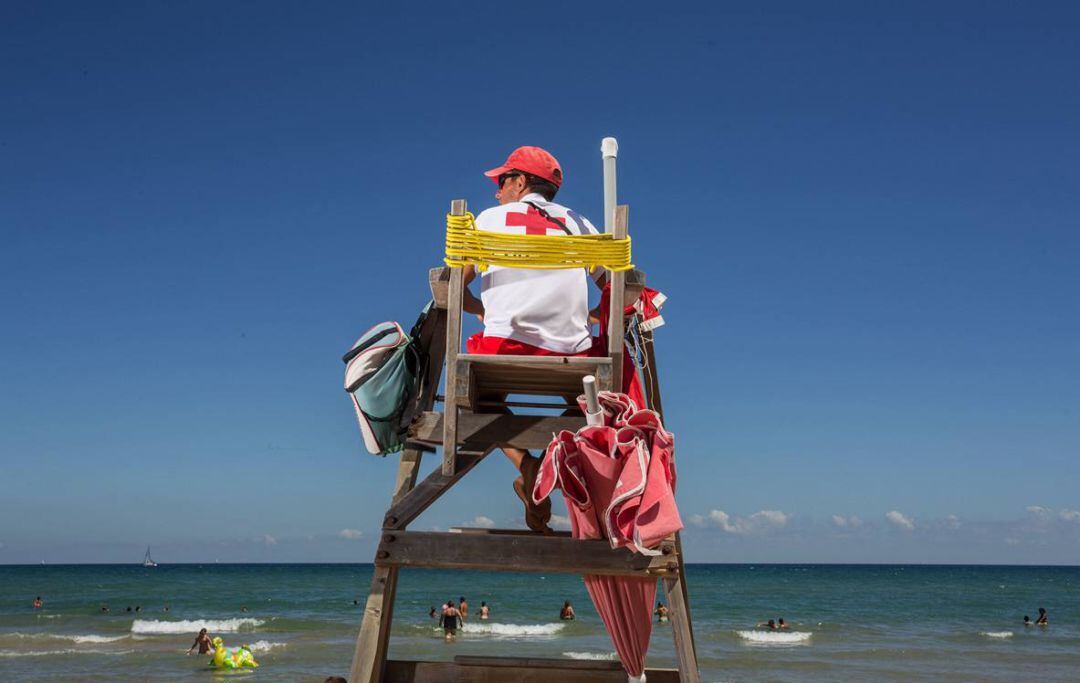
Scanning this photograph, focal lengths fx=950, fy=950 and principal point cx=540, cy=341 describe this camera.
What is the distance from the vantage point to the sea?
25.9 meters

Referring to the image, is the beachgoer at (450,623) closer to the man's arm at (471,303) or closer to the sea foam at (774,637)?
the sea foam at (774,637)

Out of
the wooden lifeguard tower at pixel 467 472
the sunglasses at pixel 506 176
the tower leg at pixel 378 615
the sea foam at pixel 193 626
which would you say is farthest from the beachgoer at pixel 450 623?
the sunglasses at pixel 506 176

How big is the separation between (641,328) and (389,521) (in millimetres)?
1511

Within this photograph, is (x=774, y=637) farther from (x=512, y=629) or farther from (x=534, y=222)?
(x=534, y=222)

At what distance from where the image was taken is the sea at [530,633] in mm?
25886

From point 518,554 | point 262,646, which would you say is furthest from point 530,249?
point 262,646

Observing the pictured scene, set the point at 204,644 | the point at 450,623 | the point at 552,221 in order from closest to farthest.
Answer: the point at 552,221, the point at 204,644, the point at 450,623

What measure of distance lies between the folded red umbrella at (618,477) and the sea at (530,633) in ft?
69.8

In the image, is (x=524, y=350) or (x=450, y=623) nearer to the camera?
(x=524, y=350)

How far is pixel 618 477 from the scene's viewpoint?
3.64m

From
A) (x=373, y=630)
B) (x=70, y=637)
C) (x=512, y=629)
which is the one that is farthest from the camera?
(x=512, y=629)

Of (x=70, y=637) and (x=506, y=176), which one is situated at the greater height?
(x=506, y=176)

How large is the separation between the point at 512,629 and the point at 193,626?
13.6 metres

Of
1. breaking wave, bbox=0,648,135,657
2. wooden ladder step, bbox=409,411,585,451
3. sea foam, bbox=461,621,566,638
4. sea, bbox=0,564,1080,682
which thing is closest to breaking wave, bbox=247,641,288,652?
sea, bbox=0,564,1080,682
